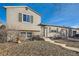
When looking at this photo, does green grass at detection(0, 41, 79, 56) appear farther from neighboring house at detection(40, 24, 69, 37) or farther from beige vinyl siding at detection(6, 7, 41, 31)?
beige vinyl siding at detection(6, 7, 41, 31)

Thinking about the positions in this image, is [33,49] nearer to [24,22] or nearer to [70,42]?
[24,22]

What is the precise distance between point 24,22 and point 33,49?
0.46m

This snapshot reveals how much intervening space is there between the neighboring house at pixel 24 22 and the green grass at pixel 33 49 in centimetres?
17

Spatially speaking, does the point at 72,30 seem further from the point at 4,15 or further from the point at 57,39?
the point at 4,15

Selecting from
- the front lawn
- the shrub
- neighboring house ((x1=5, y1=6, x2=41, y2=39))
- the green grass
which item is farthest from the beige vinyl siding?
the front lawn

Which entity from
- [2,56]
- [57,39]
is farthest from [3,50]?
[57,39]

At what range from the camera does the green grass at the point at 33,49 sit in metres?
12.5

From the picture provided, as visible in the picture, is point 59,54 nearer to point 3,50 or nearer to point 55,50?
point 55,50

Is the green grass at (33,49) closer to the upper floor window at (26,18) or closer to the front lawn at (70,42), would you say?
the front lawn at (70,42)

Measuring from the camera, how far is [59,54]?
12.5 meters

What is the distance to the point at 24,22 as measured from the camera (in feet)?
41.4

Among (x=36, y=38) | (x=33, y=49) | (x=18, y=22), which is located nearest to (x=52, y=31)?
(x=36, y=38)

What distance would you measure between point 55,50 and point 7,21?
35.3 inches

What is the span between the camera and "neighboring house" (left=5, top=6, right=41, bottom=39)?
12.6m
